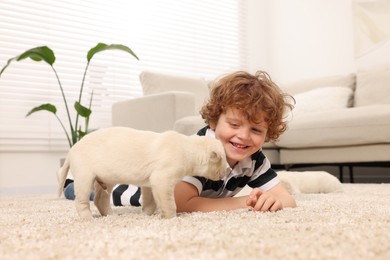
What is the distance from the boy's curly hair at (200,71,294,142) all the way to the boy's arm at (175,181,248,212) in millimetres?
252

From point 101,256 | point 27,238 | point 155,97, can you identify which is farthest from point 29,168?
point 101,256

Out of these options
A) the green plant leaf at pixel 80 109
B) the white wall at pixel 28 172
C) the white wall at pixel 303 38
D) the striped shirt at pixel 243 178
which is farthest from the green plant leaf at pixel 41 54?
the white wall at pixel 303 38

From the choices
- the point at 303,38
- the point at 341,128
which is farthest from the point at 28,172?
the point at 303,38

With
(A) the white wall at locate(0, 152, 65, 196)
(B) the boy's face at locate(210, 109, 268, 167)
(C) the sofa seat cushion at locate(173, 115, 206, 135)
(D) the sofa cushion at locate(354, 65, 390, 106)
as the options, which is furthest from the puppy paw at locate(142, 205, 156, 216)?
(D) the sofa cushion at locate(354, 65, 390, 106)

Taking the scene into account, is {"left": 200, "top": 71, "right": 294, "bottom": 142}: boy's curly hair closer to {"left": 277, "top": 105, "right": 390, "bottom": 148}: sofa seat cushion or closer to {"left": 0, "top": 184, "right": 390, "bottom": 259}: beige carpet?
{"left": 0, "top": 184, "right": 390, "bottom": 259}: beige carpet

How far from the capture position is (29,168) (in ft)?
11.2

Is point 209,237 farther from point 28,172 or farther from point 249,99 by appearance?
point 28,172

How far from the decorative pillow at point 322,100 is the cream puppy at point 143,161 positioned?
243 centimetres

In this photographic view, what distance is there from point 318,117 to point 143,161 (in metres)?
2.13

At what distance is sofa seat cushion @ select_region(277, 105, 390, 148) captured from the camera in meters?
2.74

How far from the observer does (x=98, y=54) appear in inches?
157

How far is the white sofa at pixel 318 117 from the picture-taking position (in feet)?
9.18

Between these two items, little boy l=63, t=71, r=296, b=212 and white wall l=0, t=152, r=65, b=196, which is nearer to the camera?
little boy l=63, t=71, r=296, b=212

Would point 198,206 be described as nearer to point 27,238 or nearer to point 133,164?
point 133,164
